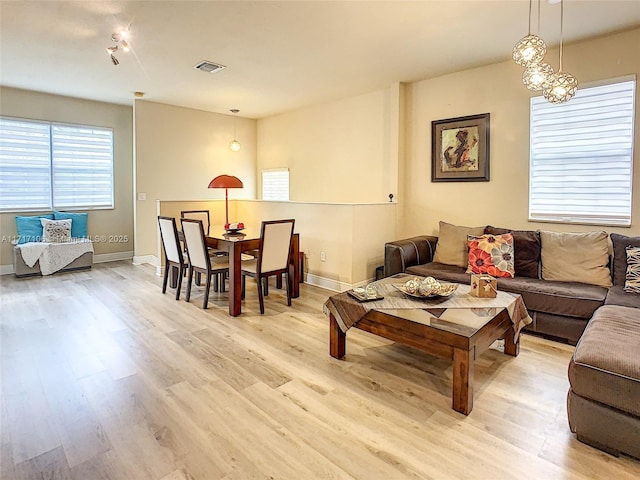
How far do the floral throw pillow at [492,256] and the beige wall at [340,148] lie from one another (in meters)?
1.56

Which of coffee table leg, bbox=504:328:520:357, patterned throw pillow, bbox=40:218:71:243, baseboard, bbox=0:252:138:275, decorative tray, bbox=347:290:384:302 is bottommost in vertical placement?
coffee table leg, bbox=504:328:520:357

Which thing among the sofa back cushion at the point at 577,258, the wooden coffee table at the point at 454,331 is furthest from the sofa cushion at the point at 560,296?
the wooden coffee table at the point at 454,331

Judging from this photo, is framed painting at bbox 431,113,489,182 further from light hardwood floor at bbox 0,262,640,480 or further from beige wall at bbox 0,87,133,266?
beige wall at bbox 0,87,133,266

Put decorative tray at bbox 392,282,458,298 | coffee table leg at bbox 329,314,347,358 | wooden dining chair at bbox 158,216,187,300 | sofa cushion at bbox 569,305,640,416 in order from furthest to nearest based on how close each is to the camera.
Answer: wooden dining chair at bbox 158,216,187,300 → coffee table leg at bbox 329,314,347,358 → decorative tray at bbox 392,282,458,298 → sofa cushion at bbox 569,305,640,416

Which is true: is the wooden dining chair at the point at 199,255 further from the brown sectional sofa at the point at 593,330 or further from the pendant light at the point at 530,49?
the pendant light at the point at 530,49

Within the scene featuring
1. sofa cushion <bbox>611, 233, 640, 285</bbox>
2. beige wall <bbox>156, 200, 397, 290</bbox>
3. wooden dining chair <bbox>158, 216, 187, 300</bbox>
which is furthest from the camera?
beige wall <bbox>156, 200, 397, 290</bbox>

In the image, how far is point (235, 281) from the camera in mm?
3773

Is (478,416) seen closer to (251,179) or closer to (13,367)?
(13,367)

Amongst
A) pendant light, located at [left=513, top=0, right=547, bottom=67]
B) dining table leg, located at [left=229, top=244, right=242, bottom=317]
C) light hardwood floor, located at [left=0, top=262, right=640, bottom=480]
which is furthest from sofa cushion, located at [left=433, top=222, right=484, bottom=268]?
dining table leg, located at [left=229, top=244, right=242, bottom=317]

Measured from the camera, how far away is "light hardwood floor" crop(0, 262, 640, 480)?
1.73 m

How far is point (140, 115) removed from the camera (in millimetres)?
5969

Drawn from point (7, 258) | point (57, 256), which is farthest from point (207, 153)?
point (7, 258)

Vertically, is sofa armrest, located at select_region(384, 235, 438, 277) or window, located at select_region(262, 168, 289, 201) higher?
window, located at select_region(262, 168, 289, 201)

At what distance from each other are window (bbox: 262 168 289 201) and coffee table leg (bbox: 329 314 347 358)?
14.5ft
